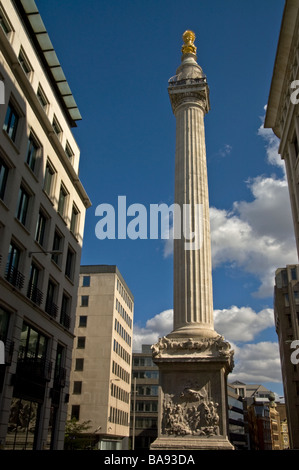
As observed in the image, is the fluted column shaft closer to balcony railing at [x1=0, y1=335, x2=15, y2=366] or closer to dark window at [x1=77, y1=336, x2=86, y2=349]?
balcony railing at [x1=0, y1=335, x2=15, y2=366]

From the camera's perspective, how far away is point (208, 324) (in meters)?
25.6

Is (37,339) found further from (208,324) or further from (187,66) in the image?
(187,66)

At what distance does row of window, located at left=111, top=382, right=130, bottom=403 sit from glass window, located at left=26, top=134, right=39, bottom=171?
43130mm

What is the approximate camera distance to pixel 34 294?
86.2ft

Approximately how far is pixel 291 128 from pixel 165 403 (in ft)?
58.8

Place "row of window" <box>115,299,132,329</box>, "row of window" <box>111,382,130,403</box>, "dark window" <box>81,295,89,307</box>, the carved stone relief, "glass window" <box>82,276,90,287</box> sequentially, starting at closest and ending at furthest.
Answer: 1. the carved stone relief
2. "row of window" <box>111,382,130,403</box>
3. "dark window" <box>81,295,89,307</box>
4. "glass window" <box>82,276,90,287</box>
5. "row of window" <box>115,299,132,329</box>

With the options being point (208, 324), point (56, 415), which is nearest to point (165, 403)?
point (208, 324)

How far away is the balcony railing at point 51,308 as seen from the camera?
28.5 meters

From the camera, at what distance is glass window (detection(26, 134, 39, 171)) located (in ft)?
87.4

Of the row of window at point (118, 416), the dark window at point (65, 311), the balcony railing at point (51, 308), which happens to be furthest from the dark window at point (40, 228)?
the row of window at point (118, 416)

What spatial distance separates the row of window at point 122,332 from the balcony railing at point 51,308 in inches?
1492

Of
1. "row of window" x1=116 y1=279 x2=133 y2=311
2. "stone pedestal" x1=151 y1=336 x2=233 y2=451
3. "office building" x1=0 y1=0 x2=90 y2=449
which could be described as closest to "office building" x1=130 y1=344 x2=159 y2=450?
"row of window" x1=116 y1=279 x2=133 y2=311

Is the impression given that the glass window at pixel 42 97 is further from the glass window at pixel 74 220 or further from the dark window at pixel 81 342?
the dark window at pixel 81 342

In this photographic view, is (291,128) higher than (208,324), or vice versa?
(291,128)
